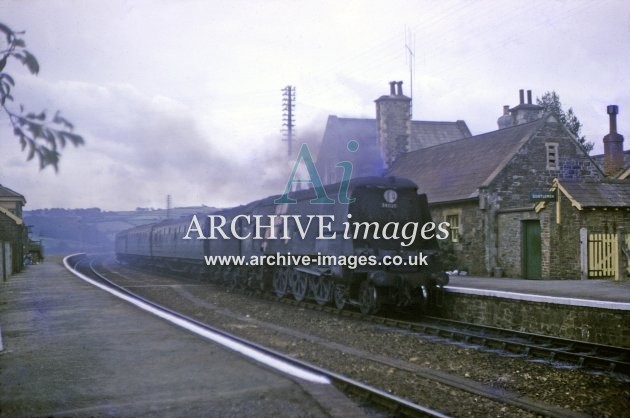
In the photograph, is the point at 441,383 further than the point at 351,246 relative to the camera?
No

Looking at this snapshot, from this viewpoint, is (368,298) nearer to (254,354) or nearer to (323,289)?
(323,289)

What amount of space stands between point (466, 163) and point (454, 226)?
3211mm

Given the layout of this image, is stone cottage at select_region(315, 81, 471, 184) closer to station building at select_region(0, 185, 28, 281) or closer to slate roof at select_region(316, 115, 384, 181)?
slate roof at select_region(316, 115, 384, 181)

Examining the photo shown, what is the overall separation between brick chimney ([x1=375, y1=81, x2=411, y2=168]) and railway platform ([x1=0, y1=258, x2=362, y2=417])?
2256 cm

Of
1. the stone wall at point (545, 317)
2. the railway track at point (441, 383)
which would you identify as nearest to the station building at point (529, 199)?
the stone wall at point (545, 317)

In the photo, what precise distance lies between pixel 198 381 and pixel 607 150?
2471 cm

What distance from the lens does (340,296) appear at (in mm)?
13781

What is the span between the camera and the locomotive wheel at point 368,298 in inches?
501

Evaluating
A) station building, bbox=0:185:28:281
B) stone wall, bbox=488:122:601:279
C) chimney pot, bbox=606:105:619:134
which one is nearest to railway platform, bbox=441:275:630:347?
stone wall, bbox=488:122:601:279

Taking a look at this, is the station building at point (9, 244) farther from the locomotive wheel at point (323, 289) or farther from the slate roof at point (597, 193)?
the slate roof at point (597, 193)

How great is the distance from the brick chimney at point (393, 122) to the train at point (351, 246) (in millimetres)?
14216

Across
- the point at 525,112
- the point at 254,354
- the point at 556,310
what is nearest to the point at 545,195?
the point at 556,310

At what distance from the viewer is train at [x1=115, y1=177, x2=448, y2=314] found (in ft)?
41.5

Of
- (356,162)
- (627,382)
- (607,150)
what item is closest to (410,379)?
(627,382)
